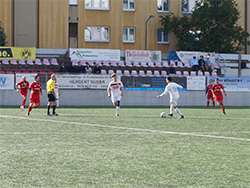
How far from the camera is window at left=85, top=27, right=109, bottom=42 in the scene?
129ft

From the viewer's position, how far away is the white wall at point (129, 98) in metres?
27.4

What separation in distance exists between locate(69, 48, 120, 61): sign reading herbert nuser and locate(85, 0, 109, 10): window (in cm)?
701

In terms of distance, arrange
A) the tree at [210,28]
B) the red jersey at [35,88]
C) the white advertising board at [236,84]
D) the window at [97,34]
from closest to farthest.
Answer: the red jersey at [35,88] → the white advertising board at [236,84] → the tree at [210,28] → the window at [97,34]

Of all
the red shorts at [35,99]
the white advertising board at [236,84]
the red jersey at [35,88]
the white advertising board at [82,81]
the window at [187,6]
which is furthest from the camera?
the window at [187,6]

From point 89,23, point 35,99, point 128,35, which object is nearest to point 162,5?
point 128,35

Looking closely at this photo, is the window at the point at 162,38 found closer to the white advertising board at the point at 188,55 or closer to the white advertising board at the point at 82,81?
the white advertising board at the point at 188,55

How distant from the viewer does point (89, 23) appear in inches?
1539

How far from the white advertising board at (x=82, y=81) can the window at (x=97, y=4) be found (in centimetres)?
1246

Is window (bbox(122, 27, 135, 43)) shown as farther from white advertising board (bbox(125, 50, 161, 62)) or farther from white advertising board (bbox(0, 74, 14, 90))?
white advertising board (bbox(0, 74, 14, 90))

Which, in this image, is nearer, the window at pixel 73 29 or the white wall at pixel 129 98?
the white wall at pixel 129 98

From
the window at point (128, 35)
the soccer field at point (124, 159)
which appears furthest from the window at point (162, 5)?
the soccer field at point (124, 159)

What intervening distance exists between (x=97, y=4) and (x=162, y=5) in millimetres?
6465

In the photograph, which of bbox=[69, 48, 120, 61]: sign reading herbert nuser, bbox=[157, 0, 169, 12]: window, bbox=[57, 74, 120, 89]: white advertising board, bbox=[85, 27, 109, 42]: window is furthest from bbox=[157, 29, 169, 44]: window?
bbox=[57, 74, 120, 89]: white advertising board

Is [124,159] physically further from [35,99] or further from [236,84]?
[236,84]
